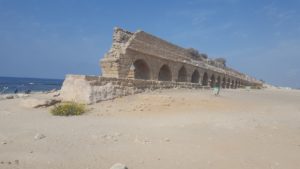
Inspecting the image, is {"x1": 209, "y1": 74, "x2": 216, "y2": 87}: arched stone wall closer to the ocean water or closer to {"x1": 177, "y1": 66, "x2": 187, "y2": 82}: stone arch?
{"x1": 177, "y1": 66, "x2": 187, "y2": 82}: stone arch

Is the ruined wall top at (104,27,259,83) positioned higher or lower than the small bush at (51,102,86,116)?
higher

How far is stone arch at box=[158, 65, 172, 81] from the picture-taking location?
23781 millimetres

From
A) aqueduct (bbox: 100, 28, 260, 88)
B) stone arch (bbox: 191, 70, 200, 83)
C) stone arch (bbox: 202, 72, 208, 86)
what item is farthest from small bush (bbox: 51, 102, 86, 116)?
stone arch (bbox: 202, 72, 208, 86)

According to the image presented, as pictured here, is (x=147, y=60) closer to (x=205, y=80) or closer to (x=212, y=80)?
(x=205, y=80)

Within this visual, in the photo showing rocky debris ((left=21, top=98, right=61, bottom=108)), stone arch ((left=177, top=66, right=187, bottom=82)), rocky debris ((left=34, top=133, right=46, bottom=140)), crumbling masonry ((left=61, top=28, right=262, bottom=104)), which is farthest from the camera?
stone arch ((left=177, top=66, right=187, bottom=82))

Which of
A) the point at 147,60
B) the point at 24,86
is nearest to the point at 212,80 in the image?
the point at 147,60

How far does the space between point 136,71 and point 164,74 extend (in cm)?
Answer: 376

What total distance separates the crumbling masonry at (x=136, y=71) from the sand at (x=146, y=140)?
1.44m

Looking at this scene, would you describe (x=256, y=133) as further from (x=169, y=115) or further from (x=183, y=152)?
(x=169, y=115)

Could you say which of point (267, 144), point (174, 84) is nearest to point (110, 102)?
point (267, 144)

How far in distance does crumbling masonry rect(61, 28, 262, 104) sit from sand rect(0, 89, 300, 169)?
56.8 inches

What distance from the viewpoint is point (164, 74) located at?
24.3 m

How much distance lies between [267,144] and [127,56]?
12.3 metres

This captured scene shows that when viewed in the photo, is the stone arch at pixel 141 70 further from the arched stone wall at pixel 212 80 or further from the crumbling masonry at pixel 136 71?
the arched stone wall at pixel 212 80
